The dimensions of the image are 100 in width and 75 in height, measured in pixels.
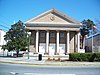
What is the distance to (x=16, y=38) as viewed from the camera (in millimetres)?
43031

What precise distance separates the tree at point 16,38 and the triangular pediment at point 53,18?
9.59 m

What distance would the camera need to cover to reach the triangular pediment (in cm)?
5447

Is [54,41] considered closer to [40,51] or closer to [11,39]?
[40,51]

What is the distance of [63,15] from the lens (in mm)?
54469

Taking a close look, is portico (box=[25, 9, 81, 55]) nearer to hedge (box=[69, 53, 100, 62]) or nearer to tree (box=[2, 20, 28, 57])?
tree (box=[2, 20, 28, 57])

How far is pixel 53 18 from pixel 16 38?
14.8 metres

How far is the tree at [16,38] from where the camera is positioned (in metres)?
42.2

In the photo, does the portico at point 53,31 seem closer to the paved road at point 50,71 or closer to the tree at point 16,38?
the tree at point 16,38

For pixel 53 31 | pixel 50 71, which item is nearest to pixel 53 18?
pixel 53 31

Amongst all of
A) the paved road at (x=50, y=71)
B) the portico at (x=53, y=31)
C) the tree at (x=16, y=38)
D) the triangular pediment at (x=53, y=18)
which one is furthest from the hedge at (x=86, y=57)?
the triangular pediment at (x=53, y=18)

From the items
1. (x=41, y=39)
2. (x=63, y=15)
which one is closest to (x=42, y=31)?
(x=41, y=39)

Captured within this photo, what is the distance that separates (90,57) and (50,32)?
27.4m

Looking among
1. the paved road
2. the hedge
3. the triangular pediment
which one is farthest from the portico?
the paved road

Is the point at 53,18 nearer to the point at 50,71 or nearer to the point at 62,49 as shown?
the point at 62,49
